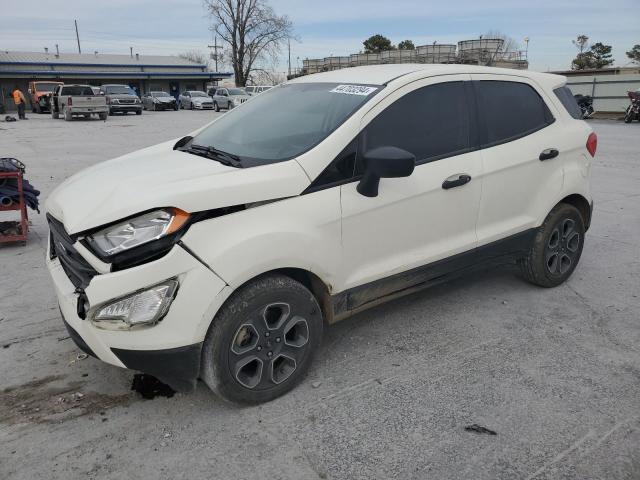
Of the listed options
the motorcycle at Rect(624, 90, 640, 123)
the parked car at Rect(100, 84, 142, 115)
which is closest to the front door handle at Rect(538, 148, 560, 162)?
the motorcycle at Rect(624, 90, 640, 123)

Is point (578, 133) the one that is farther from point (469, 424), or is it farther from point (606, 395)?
point (469, 424)

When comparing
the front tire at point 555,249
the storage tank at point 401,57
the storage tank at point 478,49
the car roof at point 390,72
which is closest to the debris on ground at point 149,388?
the car roof at point 390,72

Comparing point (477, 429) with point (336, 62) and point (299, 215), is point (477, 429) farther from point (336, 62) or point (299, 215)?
point (336, 62)

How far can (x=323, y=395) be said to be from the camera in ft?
10.1

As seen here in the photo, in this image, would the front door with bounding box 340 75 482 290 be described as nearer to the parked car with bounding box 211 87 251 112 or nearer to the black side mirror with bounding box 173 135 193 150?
the black side mirror with bounding box 173 135 193 150

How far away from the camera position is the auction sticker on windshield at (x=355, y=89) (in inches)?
132

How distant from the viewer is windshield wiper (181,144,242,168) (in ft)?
10.2

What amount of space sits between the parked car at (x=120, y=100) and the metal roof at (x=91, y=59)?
22.6 metres

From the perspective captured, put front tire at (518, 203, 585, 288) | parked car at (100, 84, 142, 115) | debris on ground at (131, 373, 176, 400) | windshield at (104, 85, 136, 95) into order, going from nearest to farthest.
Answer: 1. debris on ground at (131, 373, 176, 400)
2. front tire at (518, 203, 585, 288)
3. parked car at (100, 84, 142, 115)
4. windshield at (104, 85, 136, 95)

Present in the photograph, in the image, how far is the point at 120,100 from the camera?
104ft

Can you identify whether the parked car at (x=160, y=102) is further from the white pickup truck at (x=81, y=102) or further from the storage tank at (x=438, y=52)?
the storage tank at (x=438, y=52)

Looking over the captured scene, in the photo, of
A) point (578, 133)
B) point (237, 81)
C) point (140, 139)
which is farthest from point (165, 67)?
point (578, 133)

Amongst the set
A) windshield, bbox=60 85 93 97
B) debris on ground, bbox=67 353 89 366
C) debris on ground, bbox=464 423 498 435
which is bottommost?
debris on ground, bbox=464 423 498 435

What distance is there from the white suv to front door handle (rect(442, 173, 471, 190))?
0.05ft
